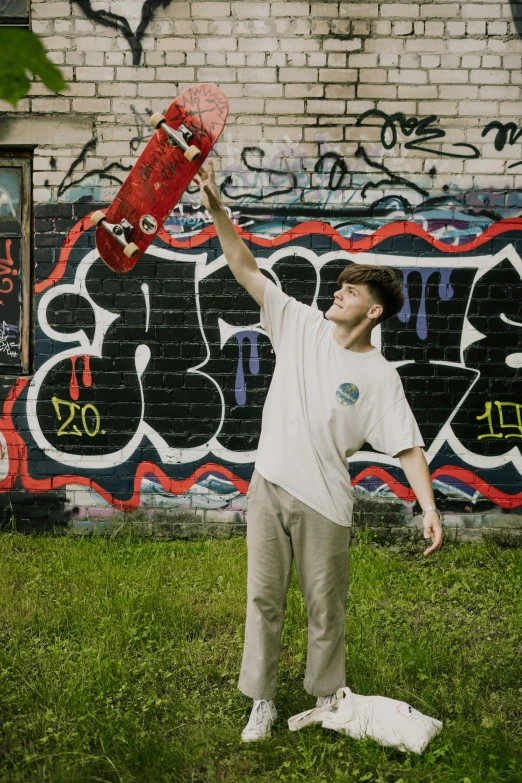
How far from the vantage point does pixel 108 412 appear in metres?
5.03

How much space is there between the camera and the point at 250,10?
4797mm

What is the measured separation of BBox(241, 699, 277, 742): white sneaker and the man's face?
1509 mm

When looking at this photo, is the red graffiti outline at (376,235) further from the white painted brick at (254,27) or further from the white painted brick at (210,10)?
the white painted brick at (210,10)

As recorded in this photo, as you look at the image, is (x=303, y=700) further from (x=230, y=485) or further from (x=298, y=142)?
(x=298, y=142)

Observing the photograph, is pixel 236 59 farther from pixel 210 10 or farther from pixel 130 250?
pixel 130 250

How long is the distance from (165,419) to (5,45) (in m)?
→ 3.48

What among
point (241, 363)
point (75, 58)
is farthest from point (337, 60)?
point (241, 363)

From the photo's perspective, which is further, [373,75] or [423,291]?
[423,291]

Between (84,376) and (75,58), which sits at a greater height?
(75,58)

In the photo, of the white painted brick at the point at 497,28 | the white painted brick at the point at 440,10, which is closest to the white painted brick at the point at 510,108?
the white painted brick at the point at 497,28

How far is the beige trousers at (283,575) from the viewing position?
8.63 ft

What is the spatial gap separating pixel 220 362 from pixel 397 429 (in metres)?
2.51

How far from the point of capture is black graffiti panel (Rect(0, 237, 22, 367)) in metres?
5.06

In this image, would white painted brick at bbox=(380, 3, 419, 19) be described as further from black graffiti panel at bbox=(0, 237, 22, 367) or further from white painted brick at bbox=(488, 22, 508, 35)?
black graffiti panel at bbox=(0, 237, 22, 367)
